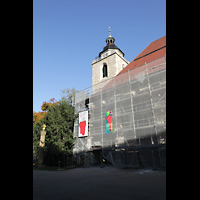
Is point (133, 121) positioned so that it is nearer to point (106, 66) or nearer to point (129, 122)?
point (129, 122)

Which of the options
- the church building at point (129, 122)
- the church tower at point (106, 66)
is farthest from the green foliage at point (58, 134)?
the church tower at point (106, 66)

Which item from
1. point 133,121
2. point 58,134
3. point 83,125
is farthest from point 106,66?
point 133,121

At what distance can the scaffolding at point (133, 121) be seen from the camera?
14.5 metres

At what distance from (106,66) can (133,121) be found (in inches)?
694

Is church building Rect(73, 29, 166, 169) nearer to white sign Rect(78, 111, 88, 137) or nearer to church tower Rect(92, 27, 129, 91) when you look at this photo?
white sign Rect(78, 111, 88, 137)

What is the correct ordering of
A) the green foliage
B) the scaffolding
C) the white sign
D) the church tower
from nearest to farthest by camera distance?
the scaffolding < the white sign < the green foliage < the church tower

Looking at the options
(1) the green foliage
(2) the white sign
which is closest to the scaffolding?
(2) the white sign

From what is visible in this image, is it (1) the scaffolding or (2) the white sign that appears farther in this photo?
(2) the white sign

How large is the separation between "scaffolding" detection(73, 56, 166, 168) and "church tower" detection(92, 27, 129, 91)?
8582mm

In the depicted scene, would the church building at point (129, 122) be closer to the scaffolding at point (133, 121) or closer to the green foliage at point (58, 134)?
the scaffolding at point (133, 121)

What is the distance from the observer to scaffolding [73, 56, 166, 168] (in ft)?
47.5

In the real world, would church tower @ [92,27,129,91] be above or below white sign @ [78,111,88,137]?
above
